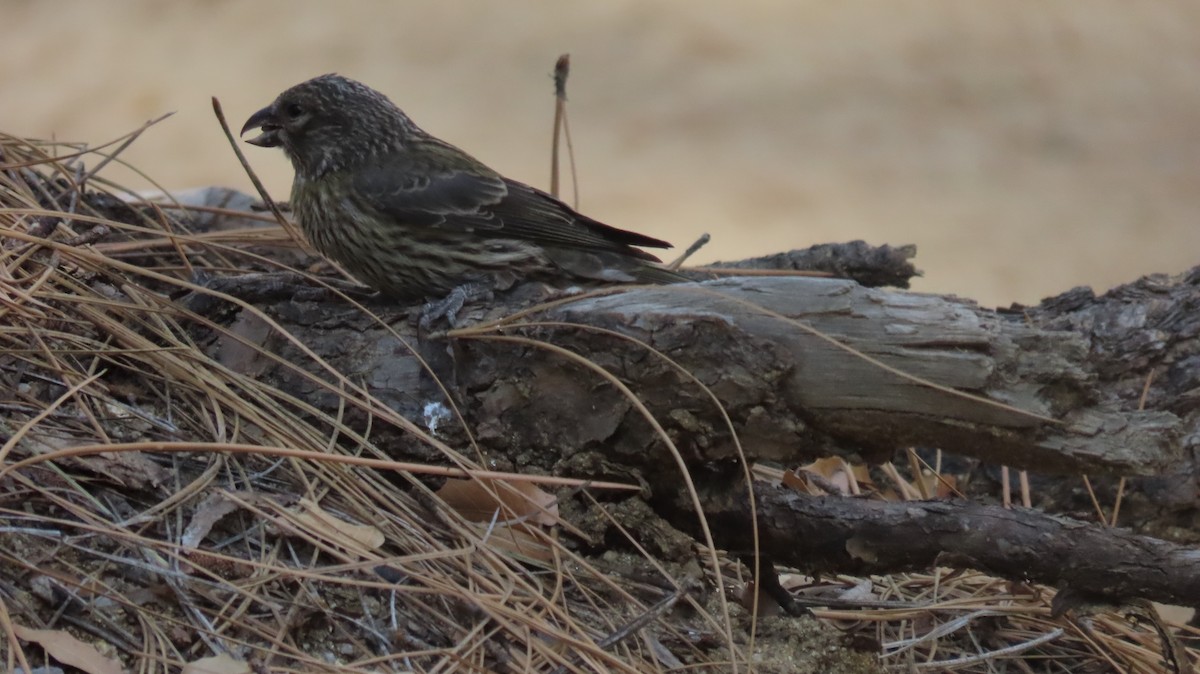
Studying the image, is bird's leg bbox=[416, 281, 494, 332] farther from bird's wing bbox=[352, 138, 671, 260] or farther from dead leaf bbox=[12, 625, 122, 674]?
dead leaf bbox=[12, 625, 122, 674]

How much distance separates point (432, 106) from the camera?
688cm

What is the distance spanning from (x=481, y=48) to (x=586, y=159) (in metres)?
1.27

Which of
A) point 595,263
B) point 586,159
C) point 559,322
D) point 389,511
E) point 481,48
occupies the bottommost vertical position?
point 389,511

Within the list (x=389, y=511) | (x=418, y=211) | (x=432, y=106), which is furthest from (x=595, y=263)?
(x=432, y=106)

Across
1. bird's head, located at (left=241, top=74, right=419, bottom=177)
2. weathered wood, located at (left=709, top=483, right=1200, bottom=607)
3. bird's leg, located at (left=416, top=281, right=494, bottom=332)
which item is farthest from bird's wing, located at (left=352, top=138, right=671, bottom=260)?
weathered wood, located at (left=709, top=483, right=1200, bottom=607)

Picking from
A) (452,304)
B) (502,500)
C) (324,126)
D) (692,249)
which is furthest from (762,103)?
(502,500)

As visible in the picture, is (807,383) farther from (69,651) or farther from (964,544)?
(69,651)

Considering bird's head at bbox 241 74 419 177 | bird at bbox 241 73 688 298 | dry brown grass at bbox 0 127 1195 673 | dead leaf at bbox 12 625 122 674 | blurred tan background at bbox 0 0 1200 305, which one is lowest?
dead leaf at bbox 12 625 122 674

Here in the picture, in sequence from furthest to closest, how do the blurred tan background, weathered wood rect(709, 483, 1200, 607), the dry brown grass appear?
the blurred tan background → weathered wood rect(709, 483, 1200, 607) → the dry brown grass

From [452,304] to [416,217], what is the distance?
1.63 feet

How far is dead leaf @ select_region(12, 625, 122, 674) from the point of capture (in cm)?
193

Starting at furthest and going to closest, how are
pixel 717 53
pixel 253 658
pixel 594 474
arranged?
1. pixel 717 53
2. pixel 594 474
3. pixel 253 658

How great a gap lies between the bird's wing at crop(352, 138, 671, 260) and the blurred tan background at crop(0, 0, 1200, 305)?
2.61 m

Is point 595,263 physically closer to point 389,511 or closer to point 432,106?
point 389,511
